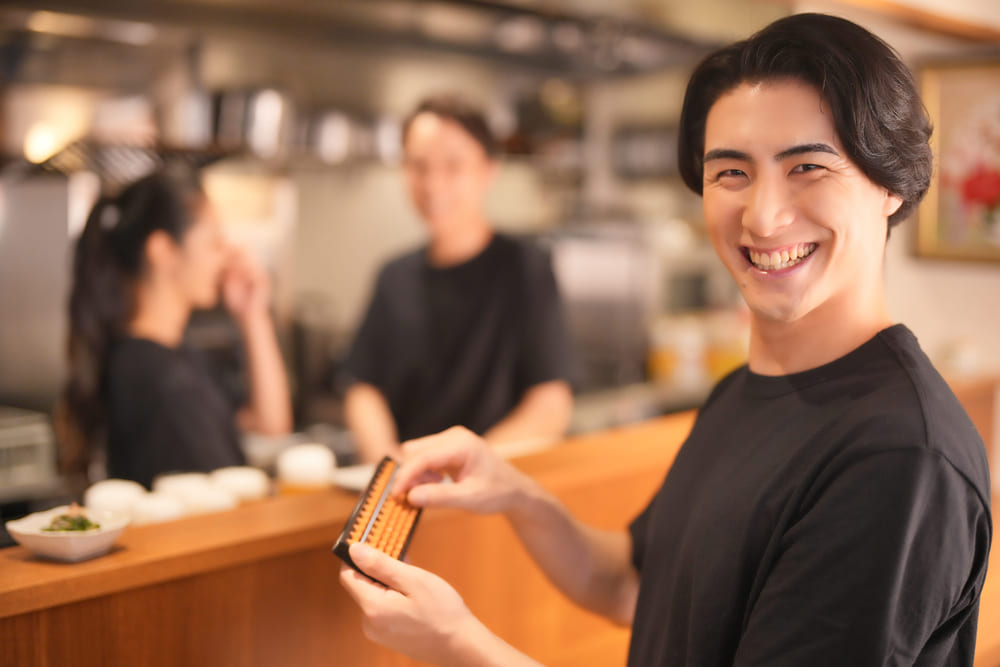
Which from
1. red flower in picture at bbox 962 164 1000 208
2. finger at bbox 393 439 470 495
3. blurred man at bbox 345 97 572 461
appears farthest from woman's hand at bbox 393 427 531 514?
red flower in picture at bbox 962 164 1000 208

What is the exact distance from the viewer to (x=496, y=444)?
2473 millimetres

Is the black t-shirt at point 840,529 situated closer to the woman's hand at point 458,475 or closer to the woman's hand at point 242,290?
the woman's hand at point 458,475

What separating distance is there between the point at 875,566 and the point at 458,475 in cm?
60

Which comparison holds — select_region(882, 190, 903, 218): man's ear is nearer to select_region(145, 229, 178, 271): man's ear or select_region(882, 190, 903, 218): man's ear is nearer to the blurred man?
the blurred man

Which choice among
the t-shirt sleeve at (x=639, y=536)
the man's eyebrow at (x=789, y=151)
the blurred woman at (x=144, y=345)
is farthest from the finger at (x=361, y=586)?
the blurred woman at (x=144, y=345)

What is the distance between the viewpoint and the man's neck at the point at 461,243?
9.64ft

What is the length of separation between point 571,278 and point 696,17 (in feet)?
4.39

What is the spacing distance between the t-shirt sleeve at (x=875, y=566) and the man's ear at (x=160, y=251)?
2.22 meters

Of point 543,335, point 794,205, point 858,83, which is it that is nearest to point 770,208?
point 794,205

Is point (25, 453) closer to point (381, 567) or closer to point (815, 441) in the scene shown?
point (381, 567)

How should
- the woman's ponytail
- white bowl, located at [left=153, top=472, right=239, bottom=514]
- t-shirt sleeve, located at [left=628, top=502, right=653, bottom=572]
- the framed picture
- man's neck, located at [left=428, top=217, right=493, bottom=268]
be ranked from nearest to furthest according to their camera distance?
t-shirt sleeve, located at [left=628, top=502, right=653, bottom=572] → white bowl, located at [left=153, top=472, right=239, bottom=514] → the woman's ponytail → man's neck, located at [left=428, top=217, right=493, bottom=268] → the framed picture

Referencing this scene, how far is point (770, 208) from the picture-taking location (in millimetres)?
979

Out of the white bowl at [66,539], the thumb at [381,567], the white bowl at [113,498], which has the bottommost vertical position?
the white bowl at [113,498]

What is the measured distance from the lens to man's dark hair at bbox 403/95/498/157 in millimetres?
2777
